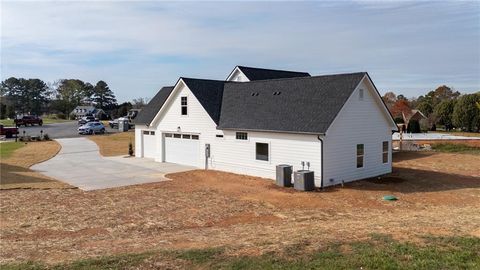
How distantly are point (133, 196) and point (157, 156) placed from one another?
11918 millimetres

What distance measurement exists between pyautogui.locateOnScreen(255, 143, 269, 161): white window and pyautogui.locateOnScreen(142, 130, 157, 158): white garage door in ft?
35.3

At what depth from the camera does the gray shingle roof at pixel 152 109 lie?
1261 inches

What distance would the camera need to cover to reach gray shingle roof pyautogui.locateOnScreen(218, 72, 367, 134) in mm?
20172

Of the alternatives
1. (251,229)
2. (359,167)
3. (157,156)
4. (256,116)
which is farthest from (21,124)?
(251,229)

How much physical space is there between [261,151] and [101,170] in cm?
1024

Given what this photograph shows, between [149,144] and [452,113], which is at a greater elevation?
[452,113]

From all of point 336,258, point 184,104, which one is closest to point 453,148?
point 184,104

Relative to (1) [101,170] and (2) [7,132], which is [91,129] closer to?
(2) [7,132]

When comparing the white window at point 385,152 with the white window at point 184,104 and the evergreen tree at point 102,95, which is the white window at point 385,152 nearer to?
the white window at point 184,104

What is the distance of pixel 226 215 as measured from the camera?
14.3 metres

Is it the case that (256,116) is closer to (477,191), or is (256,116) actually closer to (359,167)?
(359,167)

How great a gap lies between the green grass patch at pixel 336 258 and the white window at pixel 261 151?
13.1 metres

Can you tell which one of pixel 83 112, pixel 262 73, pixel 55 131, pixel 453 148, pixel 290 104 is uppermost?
pixel 262 73

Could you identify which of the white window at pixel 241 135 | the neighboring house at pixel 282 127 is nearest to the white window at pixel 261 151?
the neighboring house at pixel 282 127
